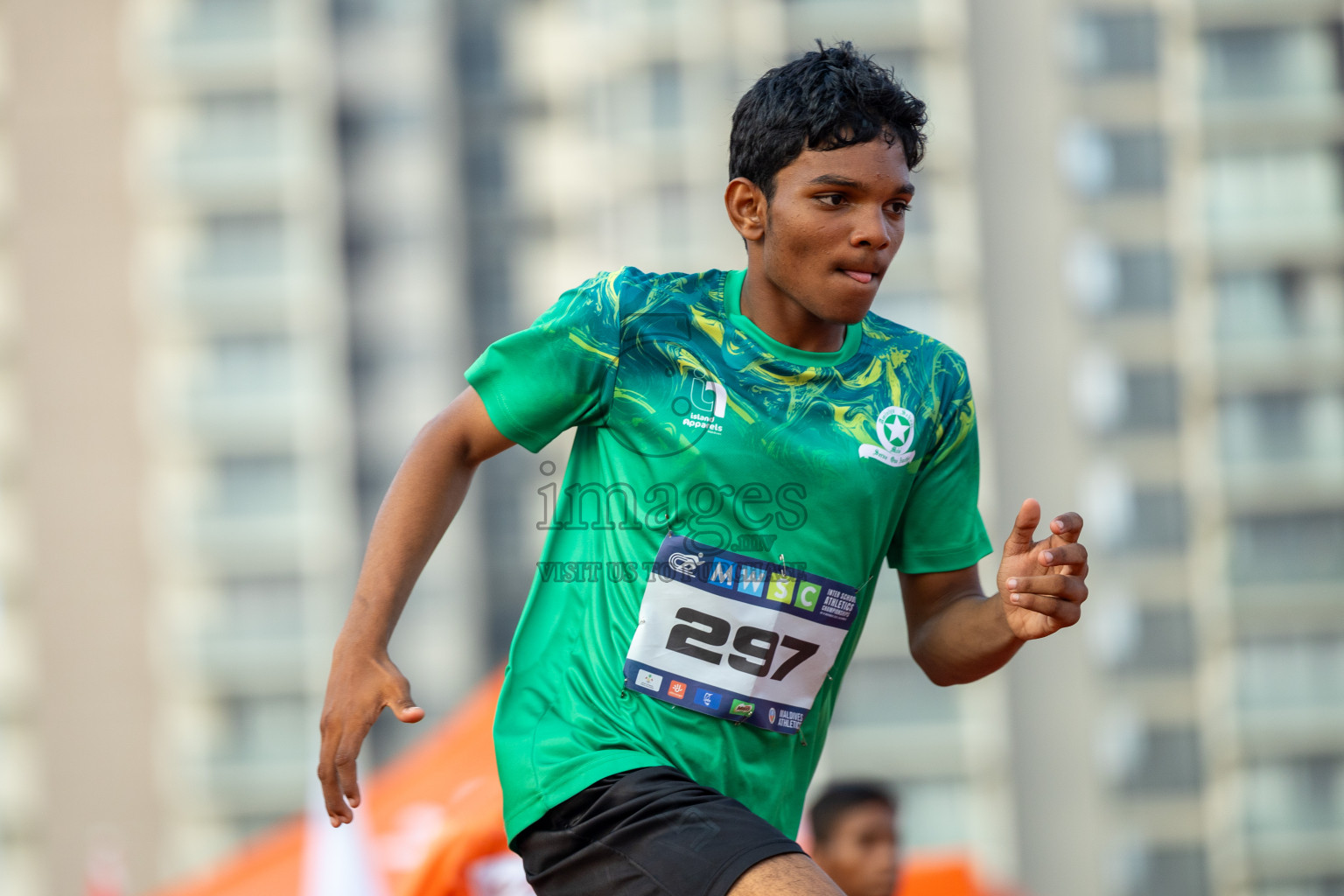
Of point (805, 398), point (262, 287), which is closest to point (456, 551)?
point (262, 287)

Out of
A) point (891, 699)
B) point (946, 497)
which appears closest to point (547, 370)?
point (946, 497)

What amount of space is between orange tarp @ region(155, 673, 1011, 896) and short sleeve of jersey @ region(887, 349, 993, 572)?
3313mm

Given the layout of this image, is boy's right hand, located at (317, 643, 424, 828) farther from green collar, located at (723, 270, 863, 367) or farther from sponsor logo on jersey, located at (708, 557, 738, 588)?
green collar, located at (723, 270, 863, 367)

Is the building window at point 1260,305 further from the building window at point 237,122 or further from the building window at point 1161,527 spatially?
the building window at point 237,122

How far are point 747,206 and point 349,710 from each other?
4.03 ft

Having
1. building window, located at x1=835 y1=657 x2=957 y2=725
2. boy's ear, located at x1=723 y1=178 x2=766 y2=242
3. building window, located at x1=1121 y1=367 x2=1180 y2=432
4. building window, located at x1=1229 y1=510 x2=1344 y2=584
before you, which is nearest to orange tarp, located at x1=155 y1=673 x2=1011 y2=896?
boy's ear, located at x1=723 y1=178 x2=766 y2=242

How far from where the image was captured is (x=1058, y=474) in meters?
36.8

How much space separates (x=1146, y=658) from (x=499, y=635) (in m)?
16.6

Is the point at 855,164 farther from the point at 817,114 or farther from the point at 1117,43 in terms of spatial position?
the point at 1117,43

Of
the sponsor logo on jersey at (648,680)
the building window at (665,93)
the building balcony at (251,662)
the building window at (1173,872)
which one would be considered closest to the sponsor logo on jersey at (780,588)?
the sponsor logo on jersey at (648,680)

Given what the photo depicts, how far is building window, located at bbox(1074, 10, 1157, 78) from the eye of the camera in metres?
38.0

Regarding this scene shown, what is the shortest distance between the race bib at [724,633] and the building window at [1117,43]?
37391 millimetres

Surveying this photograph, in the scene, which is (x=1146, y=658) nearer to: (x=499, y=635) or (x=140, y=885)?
(x=499, y=635)

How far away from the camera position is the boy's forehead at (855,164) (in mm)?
3008
